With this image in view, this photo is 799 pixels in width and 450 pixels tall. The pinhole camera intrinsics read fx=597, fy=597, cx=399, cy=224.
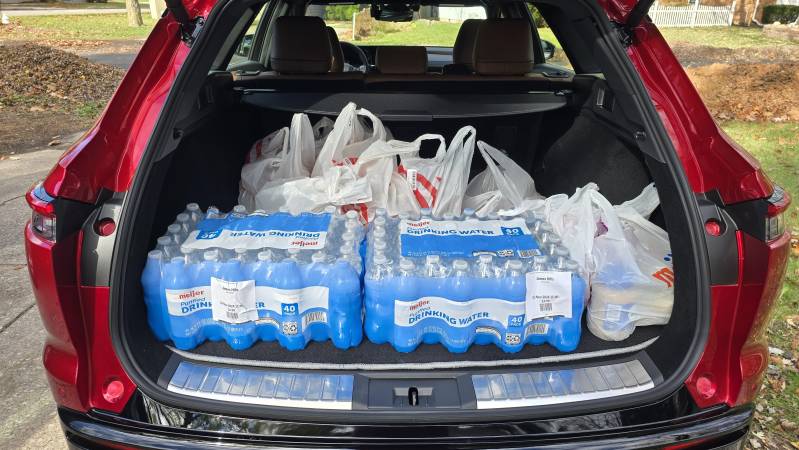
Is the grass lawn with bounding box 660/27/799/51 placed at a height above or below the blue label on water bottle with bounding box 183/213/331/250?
below

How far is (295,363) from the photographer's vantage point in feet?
5.42

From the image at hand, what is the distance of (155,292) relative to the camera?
5.60ft

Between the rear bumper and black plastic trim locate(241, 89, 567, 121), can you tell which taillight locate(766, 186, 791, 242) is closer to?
the rear bumper

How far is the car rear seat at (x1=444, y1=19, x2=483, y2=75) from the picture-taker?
328 cm

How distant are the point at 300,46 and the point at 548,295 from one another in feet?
5.86

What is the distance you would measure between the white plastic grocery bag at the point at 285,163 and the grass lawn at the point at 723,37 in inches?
617

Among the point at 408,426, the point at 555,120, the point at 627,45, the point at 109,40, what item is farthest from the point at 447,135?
the point at 109,40

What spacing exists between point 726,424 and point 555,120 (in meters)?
1.71

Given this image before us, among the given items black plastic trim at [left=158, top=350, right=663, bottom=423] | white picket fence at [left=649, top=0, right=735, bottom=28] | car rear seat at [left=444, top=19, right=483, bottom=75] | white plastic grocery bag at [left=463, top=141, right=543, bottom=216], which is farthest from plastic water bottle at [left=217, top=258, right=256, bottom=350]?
white picket fence at [left=649, top=0, right=735, bottom=28]

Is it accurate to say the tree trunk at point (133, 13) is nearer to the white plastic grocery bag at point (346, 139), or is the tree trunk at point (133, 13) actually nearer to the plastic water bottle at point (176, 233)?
the white plastic grocery bag at point (346, 139)

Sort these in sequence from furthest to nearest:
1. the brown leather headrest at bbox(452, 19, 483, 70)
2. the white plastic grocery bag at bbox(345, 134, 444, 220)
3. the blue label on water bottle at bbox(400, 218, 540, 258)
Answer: the brown leather headrest at bbox(452, 19, 483, 70)
the white plastic grocery bag at bbox(345, 134, 444, 220)
the blue label on water bottle at bbox(400, 218, 540, 258)

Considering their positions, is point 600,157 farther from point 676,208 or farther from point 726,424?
point 726,424

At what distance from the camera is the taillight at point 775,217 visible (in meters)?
1.48

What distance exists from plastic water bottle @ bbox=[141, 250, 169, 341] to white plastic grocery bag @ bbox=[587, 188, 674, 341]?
1.28 meters
